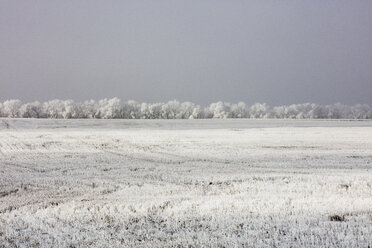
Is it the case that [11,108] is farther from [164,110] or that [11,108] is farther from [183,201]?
[183,201]

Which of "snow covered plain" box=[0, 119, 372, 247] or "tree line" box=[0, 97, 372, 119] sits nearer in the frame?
"snow covered plain" box=[0, 119, 372, 247]

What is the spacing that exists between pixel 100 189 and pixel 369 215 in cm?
658

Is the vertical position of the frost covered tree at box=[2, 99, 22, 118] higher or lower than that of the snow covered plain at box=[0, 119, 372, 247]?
higher

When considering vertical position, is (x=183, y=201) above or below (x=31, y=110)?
below

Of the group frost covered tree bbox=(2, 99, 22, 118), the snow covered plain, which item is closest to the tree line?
frost covered tree bbox=(2, 99, 22, 118)

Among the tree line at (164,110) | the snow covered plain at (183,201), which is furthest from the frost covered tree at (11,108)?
the snow covered plain at (183,201)

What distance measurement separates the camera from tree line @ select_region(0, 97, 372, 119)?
64.7 m

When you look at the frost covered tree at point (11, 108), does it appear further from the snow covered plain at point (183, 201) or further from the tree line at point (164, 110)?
the snow covered plain at point (183, 201)

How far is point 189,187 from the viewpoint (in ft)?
35.8

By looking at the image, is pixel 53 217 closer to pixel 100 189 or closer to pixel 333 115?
pixel 100 189

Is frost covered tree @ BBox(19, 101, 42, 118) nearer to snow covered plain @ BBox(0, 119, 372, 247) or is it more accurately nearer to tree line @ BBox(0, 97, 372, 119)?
tree line @ BBox(0, 97, 372, 119)

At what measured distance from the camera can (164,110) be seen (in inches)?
2758

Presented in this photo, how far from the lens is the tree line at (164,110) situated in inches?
2547

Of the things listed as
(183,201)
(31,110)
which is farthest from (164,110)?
(183,201)
